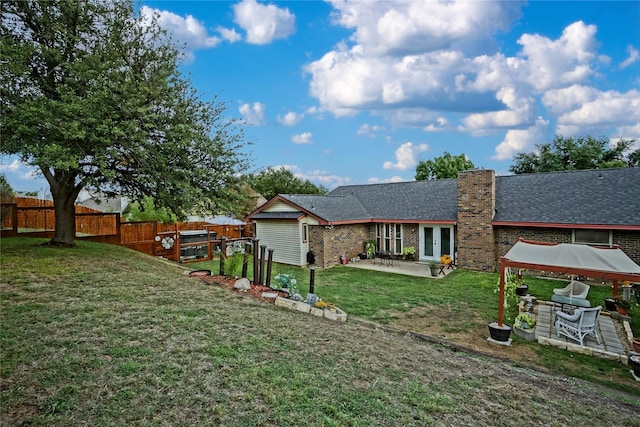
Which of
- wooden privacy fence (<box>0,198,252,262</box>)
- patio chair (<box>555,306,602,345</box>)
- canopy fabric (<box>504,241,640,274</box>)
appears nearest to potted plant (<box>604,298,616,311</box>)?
patio chair (<box>555,306,602,345</box>)

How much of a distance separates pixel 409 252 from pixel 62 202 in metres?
14.6

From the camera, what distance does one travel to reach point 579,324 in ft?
24.2

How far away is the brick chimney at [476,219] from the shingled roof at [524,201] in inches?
24.7

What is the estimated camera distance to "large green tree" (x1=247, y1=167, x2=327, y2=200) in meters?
40.8

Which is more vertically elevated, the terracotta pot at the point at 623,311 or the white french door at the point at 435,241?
the white french door at the point at 435,241

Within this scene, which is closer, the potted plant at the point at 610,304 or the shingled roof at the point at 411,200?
the potted plant at the point at 610,304

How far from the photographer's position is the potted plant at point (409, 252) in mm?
17031

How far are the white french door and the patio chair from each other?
8.53m

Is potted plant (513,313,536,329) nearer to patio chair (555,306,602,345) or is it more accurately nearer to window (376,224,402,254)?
patio chair (555,306,602,345)

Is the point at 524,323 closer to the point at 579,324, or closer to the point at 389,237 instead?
the point at 579,324

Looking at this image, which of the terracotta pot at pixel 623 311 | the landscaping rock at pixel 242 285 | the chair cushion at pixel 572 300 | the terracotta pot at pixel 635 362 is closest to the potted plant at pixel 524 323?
the chair cushion at pixel 572 300

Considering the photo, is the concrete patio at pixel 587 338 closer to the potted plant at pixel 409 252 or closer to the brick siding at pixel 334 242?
the potted plant at pixel 409 252

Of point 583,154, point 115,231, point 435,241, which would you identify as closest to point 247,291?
point 115,231

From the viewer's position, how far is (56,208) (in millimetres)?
11172
